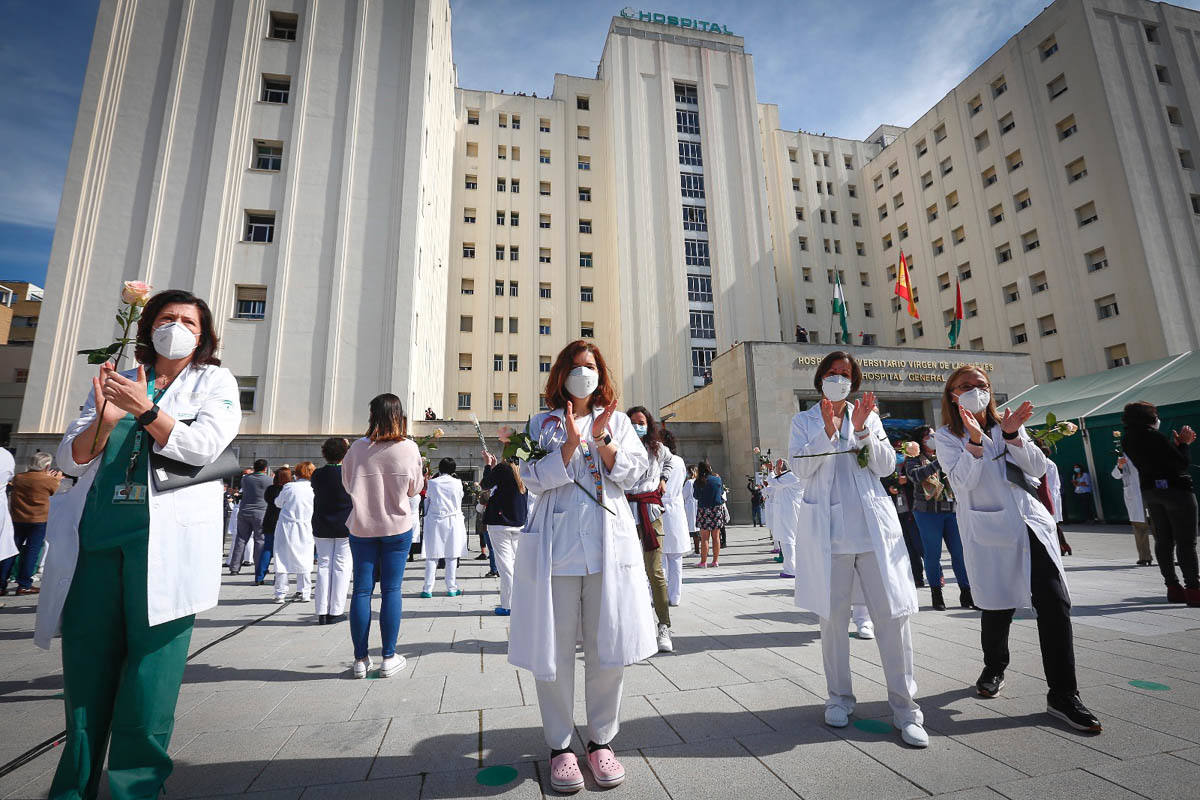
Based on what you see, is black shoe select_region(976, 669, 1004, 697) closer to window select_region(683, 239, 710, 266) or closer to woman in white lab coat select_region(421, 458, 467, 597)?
woman in white lab coat select_region(421, 458, 467, 597)

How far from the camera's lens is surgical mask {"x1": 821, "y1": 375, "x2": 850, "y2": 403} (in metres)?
3.48

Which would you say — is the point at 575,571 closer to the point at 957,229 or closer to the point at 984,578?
the point at 984,578

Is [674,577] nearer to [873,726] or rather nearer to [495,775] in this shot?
[873,726]

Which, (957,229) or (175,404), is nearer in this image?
(175,404)

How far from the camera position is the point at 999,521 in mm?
3383

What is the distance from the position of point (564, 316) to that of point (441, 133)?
13.1 m

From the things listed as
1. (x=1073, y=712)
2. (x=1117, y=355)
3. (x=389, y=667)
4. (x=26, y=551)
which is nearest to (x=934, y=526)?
(x=1073, y=712)

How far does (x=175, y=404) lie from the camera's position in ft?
7.72

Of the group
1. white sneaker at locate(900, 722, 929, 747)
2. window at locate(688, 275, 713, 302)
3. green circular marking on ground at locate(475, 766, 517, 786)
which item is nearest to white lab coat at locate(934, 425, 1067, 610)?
white sneaker at locate(900, 722, 929, 747)

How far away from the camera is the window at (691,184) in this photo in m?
35.8

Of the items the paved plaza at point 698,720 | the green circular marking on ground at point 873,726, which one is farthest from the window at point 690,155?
the green circular marking on ground at point 873,726

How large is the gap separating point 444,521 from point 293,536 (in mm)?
2137

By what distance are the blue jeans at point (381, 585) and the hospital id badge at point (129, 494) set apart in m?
2.44

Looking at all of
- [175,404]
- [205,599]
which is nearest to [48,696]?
[205,599]
